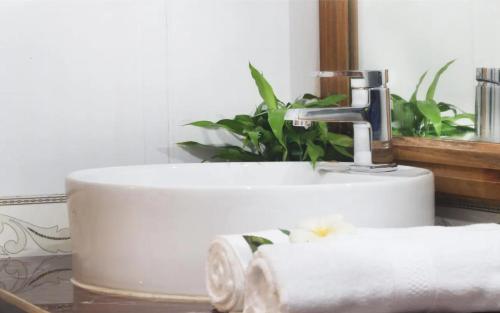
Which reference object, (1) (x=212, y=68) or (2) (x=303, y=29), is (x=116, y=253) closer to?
(1) (x=212, y=68)

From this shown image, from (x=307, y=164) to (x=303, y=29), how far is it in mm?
327

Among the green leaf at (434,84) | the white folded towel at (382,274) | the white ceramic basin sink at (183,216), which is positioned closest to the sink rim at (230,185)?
the white ceramic basin sink at (183,216)

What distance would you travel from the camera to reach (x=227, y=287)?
930 millimetres

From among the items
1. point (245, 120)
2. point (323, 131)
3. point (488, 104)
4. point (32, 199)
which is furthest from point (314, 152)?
point (32, 199)

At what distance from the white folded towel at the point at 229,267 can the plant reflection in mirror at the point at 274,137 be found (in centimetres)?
47

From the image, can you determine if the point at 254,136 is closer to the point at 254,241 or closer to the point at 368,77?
the point at 368,77

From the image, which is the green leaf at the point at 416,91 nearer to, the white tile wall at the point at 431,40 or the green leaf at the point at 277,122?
the white tile wall at the point at 431,40

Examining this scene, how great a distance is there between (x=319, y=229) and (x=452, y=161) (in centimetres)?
41

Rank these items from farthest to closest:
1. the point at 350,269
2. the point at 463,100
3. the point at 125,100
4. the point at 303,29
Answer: the point at 303,29 → the point at 125,100 → the point at 463,100 → the point at 350,269

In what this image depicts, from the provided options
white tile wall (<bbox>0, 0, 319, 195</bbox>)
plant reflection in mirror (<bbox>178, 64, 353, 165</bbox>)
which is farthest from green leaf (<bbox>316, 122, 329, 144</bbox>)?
white tile wall (<bbox>0, 0, 319, 195</bbox>)

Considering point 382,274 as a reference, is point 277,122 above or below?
above

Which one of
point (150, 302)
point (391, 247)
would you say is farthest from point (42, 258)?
point (391, 247)

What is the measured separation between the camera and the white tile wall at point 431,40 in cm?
126

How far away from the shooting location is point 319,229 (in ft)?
3.00
